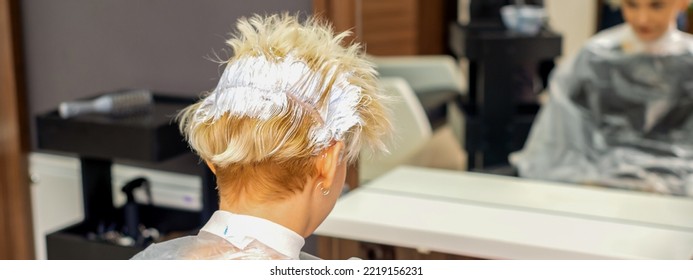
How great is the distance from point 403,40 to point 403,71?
0.06 meters

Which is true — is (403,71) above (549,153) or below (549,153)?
above

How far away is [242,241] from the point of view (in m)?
1.04

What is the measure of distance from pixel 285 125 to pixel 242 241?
147 mm

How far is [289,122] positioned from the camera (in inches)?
39.6

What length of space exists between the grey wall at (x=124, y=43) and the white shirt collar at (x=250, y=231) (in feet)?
2.45

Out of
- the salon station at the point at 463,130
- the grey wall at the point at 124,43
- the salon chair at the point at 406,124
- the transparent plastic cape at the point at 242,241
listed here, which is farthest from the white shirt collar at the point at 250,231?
the grey wall at the point at 124,43

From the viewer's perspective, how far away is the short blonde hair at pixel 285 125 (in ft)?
3.29

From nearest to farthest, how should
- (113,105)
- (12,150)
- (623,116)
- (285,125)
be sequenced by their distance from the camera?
(285,125) → (623,116) → (113,105) → (12,150)

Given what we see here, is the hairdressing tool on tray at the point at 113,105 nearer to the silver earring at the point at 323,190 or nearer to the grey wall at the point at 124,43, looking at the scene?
the grey wall at the point at 124,43

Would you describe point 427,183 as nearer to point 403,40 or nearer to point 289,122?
point 403,40

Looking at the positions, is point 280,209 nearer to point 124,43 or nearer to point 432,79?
point 432,79

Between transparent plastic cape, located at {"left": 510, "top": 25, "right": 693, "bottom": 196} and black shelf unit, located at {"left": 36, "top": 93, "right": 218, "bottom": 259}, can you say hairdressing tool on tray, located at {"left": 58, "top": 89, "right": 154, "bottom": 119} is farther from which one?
transparent plastic cape, located at {"left": 510, "top": 25, "right": 693, "bottom": 196}

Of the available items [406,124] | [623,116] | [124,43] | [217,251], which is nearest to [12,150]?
[124,43]
